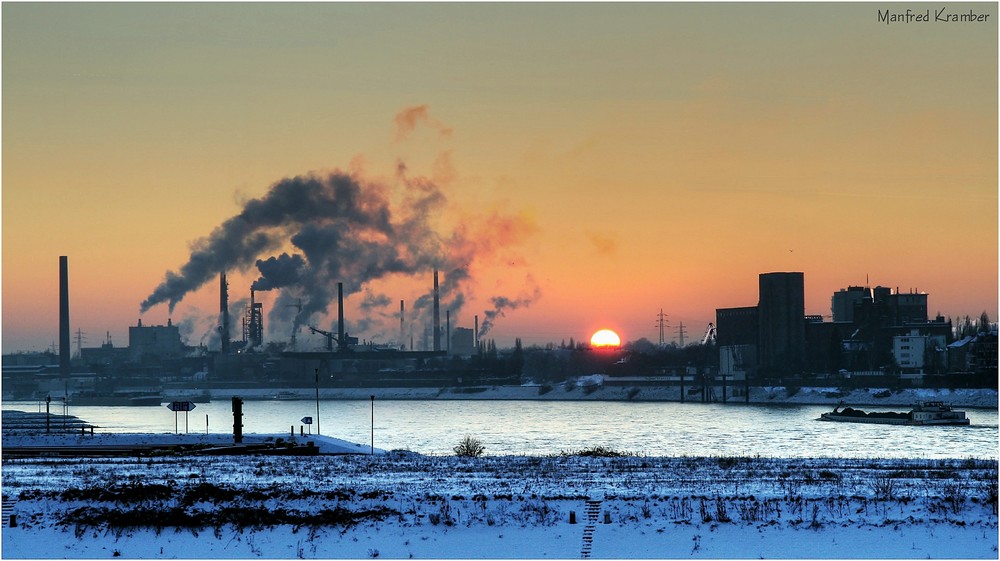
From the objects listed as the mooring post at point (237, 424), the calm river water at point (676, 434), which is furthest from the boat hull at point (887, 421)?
the mooring post at point (237, 424)

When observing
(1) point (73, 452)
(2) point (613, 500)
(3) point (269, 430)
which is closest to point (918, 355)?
(3) point (269, 430)

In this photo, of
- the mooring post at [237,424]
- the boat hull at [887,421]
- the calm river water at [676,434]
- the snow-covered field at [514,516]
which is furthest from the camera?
the boat hull at [887,421]

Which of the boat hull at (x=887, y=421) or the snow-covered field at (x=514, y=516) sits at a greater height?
the snow-covered field at (x=514, y=516)

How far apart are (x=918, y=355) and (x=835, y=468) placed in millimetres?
161547

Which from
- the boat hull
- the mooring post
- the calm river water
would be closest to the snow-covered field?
the mooring post

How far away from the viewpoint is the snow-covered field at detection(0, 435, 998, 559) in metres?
21.0

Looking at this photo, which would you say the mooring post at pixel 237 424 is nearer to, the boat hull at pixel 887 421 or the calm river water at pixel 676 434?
the calm river water at pixel 676 434

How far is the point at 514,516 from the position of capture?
75.8 feet

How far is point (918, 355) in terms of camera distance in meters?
186

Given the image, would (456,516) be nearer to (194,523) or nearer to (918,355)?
(194,523)

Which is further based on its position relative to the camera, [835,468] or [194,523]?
[835,468]

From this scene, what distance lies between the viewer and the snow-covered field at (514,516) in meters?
21.0

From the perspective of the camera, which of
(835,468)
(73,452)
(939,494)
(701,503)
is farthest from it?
(73,452)

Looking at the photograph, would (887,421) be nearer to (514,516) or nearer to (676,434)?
(676,434)
